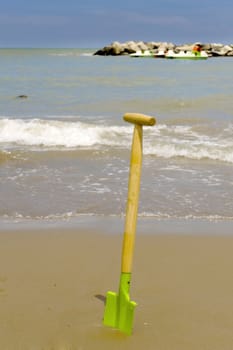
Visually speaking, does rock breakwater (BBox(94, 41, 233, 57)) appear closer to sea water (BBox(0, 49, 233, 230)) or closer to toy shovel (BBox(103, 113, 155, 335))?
sea water (BBox(0, 49, 233, 230))

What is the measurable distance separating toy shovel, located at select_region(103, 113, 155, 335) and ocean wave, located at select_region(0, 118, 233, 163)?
531 cm

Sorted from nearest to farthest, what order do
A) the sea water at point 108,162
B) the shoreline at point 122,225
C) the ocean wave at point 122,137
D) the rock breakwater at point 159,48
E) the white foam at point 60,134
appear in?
the shoreline at point 122,225
the sea water at point 108,162
the ocean wave at point 122,137
the white foam at point 60,134
the rock breakwater at point 159,48

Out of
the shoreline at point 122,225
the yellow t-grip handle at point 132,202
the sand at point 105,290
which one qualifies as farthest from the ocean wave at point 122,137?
the yellow t-grip handle at point 132,202

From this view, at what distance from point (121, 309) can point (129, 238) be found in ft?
1.31

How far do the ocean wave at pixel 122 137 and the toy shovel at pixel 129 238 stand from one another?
5.31m

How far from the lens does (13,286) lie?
11.8 feet

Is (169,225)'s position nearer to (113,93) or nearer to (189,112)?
(189,112)

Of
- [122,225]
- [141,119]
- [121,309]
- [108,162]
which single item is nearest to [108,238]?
[122,225]

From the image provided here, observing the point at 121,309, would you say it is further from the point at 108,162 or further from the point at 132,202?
the point at 108,162

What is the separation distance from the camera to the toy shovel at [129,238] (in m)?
2.91

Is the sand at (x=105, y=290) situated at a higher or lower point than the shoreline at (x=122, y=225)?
lower

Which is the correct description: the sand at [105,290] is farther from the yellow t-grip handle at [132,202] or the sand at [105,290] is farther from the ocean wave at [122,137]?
the ocean wave at [122,137]

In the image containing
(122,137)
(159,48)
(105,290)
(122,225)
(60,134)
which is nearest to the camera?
(105,290)

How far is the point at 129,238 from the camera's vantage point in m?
2.96
